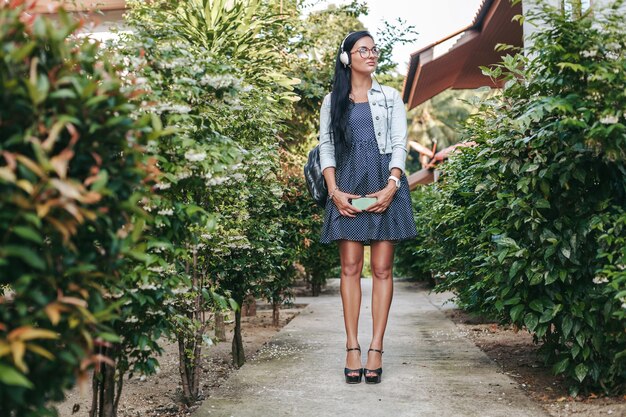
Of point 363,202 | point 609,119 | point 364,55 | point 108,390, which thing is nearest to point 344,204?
point 363,202

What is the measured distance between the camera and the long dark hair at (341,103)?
403 centimetres

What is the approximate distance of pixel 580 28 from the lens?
2963 mm

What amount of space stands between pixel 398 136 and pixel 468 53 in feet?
23.4

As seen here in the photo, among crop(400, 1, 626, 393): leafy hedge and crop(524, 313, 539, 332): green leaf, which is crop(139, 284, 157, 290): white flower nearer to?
crop(400, 1, 626, 393): leafy hedge

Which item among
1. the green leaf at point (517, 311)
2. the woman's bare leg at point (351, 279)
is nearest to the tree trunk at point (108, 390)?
the woman's bare leg at point (351, 279)

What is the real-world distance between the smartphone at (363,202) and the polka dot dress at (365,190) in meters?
0.05

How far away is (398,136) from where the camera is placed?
4016mm

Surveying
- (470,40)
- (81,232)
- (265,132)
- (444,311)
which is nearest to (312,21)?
(470,40)

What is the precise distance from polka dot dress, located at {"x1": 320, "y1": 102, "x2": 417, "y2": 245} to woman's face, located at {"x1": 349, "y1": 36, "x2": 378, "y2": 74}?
0.74 feet

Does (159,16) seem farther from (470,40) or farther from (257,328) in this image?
(470,40)

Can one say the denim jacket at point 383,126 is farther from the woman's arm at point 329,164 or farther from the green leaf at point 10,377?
the green leaf at point 10,377

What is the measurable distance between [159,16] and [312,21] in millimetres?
6870

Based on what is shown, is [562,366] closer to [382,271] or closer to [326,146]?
[382,271]

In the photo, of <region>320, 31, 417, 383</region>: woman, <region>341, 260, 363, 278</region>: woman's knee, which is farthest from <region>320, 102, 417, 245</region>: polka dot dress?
<region>341, 260, 363, 278</region>: woman's knee
